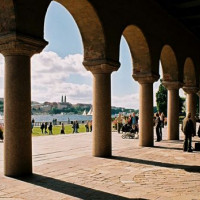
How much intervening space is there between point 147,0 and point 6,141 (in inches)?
364

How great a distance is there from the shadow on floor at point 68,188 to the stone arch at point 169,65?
1154cm

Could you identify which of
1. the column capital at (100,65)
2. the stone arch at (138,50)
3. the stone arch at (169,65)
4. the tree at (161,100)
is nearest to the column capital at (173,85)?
the stone arch at (169,65)

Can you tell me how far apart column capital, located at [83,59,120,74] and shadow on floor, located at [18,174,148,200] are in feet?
15.0

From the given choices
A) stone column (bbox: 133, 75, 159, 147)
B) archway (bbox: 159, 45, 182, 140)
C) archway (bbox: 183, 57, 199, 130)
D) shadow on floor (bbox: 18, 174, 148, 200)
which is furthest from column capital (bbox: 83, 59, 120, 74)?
archway (bbox: 183, 57, 199, 130)

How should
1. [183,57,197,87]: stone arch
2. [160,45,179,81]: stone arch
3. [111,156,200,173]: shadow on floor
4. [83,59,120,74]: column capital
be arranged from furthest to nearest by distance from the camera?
[183,57,197,87]: stone arch, [160,45,179,81]: stone arch, [83,59,120,74]: column capital, [111,156,200,173]: shadow on floor

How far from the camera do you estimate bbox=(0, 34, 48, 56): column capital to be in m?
7.31

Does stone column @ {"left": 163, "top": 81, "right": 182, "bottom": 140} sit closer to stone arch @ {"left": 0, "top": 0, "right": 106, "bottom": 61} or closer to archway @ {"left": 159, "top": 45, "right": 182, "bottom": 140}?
archway @ {"left": 159, "top": 45, "right": 182, "bottom": 140}

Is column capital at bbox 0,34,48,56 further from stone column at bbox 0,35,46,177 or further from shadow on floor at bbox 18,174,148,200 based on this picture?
shadow on floor at bbox 18,174,148,200

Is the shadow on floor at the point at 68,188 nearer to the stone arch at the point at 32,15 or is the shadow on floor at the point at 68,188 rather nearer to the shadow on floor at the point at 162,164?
the shadow on floor at the point at 162,164

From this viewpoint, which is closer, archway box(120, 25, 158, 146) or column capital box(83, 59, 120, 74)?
column capital box(83, 59, 120, 74)

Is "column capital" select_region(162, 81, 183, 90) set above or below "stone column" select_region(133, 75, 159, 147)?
above

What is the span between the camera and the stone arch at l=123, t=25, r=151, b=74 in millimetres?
13223

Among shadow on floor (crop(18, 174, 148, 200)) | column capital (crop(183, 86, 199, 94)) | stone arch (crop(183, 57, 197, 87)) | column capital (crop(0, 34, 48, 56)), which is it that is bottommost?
shadow on floor (crop(18, 174, 148, 200))

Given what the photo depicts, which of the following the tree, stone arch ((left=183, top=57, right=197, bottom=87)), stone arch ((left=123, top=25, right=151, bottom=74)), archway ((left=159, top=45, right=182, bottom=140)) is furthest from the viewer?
the tree
